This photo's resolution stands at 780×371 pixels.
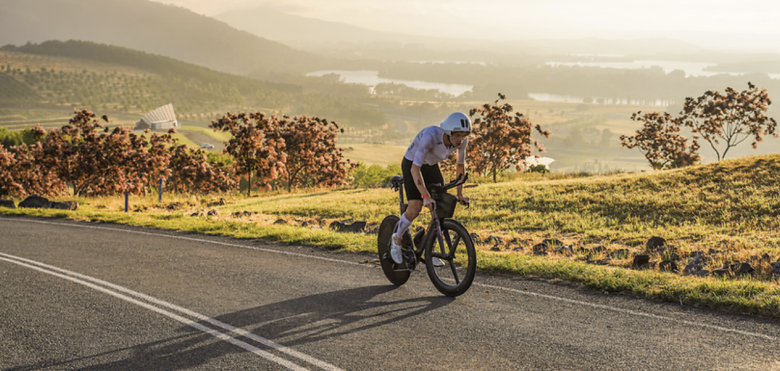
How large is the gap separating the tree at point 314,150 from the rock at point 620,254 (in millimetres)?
Result: 29996

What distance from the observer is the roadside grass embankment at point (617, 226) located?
7215mm

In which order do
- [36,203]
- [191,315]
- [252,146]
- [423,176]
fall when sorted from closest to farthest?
1. [191,315]
2. [423,176]
3. [36,203]
4. [252,146]

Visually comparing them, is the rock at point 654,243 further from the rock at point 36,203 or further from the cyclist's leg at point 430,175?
the rock at point 36,203

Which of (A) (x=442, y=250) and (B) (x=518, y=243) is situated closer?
(A) (x=442, y=250)

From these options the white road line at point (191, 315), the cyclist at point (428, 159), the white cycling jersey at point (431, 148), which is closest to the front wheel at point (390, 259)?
the cyclist at point (428, 159)

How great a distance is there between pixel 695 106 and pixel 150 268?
1266 inches

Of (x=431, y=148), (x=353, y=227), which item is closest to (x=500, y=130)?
(x=353, y=227)

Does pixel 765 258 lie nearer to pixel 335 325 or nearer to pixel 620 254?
pixel 620 254

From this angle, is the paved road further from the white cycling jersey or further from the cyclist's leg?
the white cycling jersey

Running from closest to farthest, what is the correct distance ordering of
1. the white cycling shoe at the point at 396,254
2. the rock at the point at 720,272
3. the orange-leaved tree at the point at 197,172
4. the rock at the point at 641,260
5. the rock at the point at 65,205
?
the white cycling shoe at the point at 396,254
the rock at the point at 720,272
the rock at the point at 641,260
the rock at the point at 65,205
the orange-leaved tree at the point at 197,172

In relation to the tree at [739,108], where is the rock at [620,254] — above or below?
below

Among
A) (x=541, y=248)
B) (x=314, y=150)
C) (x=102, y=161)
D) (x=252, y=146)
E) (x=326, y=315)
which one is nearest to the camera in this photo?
(x=326, y=315)

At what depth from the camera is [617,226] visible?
13844mm

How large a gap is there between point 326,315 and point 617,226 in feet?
33.6
